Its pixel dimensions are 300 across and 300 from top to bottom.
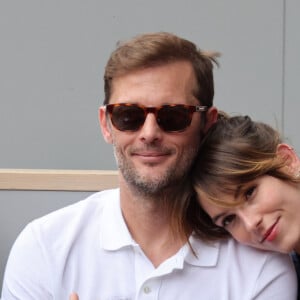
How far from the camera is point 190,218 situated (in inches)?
75.9

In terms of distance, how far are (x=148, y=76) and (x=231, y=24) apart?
1565 millimetres

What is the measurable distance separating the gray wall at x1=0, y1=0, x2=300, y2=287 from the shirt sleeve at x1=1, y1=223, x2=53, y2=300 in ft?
4.04

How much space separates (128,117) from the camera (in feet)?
5.66

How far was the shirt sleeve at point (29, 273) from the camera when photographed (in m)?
1.85

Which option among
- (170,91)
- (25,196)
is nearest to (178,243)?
(170,91)

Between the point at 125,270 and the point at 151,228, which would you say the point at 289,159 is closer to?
the point at 151,228

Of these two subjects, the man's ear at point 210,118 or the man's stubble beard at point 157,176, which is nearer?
the man's stubble beard at point 157,176

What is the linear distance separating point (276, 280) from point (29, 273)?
3.01ft

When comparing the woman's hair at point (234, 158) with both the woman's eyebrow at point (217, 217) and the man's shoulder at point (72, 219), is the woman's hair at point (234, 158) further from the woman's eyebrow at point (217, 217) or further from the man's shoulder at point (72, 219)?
the man's shoulder at point (72, 219)

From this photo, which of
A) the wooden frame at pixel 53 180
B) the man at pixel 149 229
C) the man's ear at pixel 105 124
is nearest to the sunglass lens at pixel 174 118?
the man at pixel 149 229

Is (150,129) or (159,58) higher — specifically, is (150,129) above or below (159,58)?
below

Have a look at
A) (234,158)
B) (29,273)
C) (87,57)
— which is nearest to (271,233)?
(234,158)

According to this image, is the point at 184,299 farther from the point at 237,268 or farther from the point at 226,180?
the point at 226,180

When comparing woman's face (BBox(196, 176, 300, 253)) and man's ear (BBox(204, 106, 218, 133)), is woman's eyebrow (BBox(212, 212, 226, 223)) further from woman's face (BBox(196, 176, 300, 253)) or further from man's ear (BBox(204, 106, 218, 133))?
man's ear (BBox(204, 106, 218, 133))
